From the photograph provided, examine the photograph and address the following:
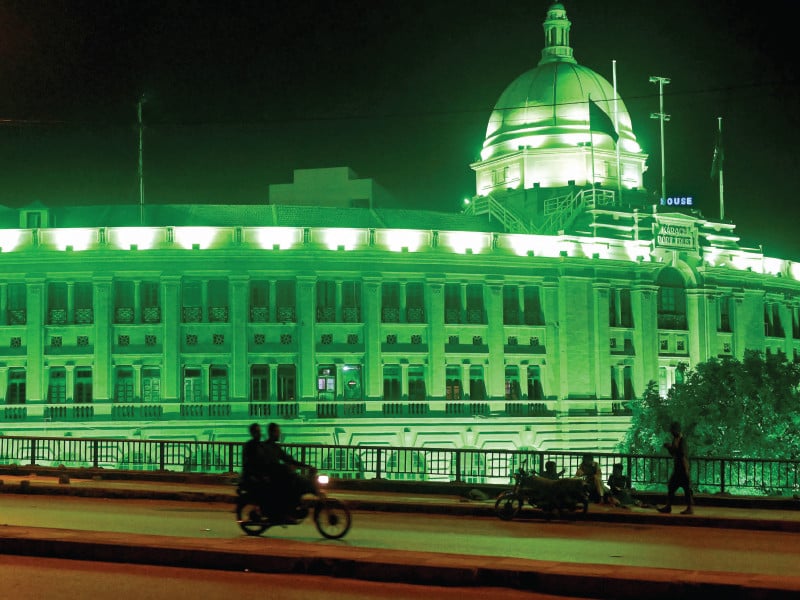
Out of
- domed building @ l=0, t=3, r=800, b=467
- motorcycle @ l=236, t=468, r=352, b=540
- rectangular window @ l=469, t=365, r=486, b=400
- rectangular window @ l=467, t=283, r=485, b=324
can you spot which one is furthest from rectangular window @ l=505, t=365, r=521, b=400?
motorcycle @ l=236, t=468, r=352, b=540

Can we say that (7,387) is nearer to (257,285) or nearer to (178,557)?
(257,285)

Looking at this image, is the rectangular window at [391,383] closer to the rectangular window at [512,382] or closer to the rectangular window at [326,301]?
the rectangular window at [326,301]

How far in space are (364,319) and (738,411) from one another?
20.2 metres

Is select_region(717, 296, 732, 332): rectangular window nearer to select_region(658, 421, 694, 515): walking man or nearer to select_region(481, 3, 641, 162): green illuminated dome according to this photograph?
select_region(481, 3, 641, 162): green illuminated dome

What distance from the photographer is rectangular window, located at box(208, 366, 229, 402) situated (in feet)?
206

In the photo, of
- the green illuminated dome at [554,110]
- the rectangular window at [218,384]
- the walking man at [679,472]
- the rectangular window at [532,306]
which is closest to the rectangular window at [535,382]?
the rectangular window at [532,306]

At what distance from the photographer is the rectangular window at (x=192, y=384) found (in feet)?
205

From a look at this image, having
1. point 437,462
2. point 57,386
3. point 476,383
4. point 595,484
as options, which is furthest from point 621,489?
point 57,386

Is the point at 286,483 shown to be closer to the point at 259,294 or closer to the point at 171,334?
the point at 171,334

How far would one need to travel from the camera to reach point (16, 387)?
6194cm

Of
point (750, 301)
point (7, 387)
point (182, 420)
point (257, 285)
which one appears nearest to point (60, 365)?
point (7, 387)

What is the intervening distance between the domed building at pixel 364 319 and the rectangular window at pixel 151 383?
74mm

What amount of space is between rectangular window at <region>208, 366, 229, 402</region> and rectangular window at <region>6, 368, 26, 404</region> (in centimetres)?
952

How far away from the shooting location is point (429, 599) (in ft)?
41.4
